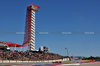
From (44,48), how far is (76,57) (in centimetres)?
1538

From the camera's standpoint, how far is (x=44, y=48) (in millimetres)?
57812

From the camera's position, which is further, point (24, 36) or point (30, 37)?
point (24, 36)

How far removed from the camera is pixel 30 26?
346 ft

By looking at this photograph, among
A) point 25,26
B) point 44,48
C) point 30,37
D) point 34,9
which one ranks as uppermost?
point 34,9

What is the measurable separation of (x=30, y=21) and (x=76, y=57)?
5705cm

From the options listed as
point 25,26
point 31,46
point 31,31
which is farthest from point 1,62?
point 25,26

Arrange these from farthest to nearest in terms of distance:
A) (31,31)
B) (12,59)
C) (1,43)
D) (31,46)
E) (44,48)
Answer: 1. (31,31)
2. (31,46)
3. (1,43)
4. (44,48)
5. (12,59)

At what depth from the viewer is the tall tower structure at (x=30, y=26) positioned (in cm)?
10069

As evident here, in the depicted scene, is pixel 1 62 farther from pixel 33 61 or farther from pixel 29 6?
pixel 29 6

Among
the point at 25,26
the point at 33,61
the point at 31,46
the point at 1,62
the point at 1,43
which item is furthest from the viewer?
the point at 25,26

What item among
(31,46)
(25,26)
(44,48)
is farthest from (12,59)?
(25,26)

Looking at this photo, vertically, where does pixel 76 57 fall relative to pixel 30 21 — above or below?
below

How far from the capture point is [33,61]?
39250mm

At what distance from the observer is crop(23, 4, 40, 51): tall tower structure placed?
330 feet
